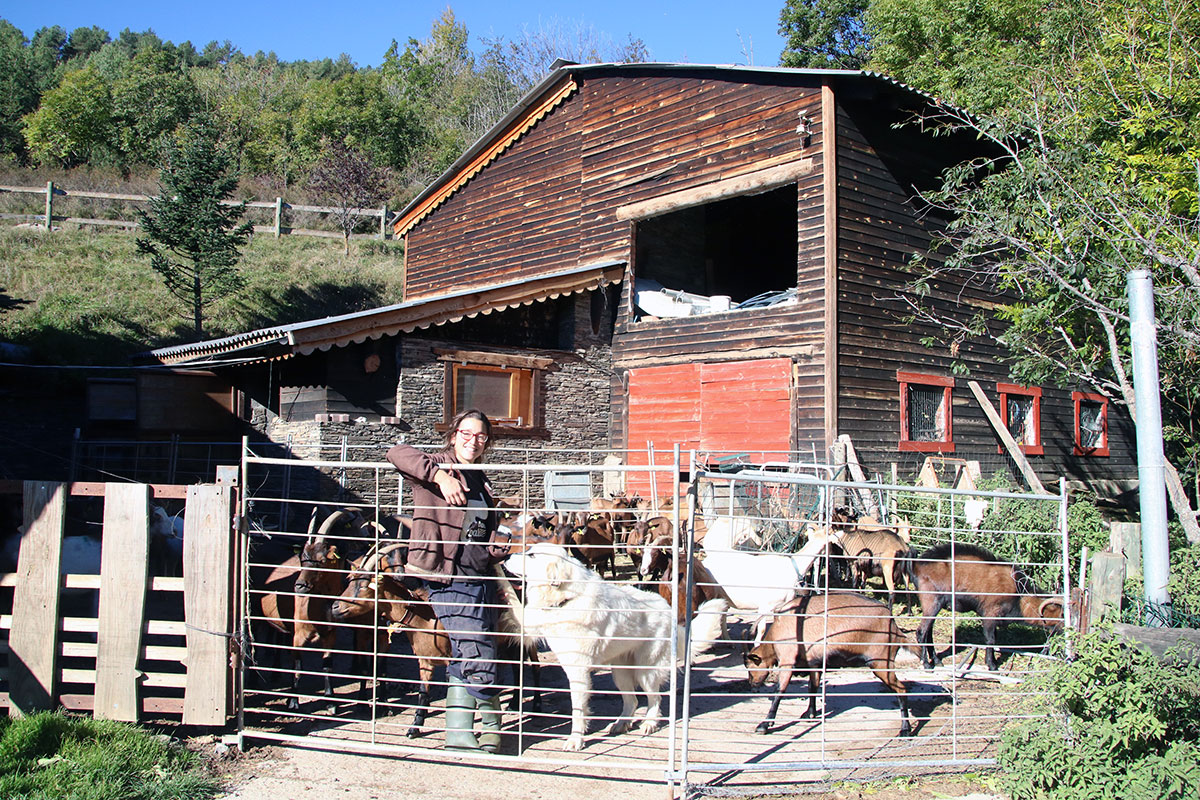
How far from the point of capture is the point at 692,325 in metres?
15.6

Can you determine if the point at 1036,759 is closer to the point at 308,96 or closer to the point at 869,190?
the point at 869,190

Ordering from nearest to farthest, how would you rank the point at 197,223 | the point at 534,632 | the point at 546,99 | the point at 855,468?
the point at 534,632 → the point at 855,468 → the point at 546,99 → the point at 197,223

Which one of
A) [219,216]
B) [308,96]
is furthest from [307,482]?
[308,96]

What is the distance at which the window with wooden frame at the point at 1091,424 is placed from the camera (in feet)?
61.0

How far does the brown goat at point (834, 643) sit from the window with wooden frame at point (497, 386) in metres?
9.88

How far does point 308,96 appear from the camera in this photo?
48938mm

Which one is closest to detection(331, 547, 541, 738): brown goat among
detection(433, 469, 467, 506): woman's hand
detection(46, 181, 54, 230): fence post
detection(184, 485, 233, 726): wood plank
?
detection(184, 485, 233, 726): wood plank

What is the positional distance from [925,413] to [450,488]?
1230 centimetres

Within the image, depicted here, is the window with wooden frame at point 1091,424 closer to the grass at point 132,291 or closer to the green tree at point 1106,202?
the green tree at point 1106,202

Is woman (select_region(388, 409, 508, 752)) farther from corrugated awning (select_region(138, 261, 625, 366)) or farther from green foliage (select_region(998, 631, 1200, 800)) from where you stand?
corrugated awning (select_region(138, 261, 625, 366))

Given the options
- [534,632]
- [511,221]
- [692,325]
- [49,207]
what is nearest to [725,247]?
[511,221]

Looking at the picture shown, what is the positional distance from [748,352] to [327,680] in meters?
10.0

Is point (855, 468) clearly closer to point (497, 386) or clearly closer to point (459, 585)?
point (497, 386)

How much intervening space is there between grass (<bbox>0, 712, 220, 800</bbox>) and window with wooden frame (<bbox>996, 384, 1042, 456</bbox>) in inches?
622
